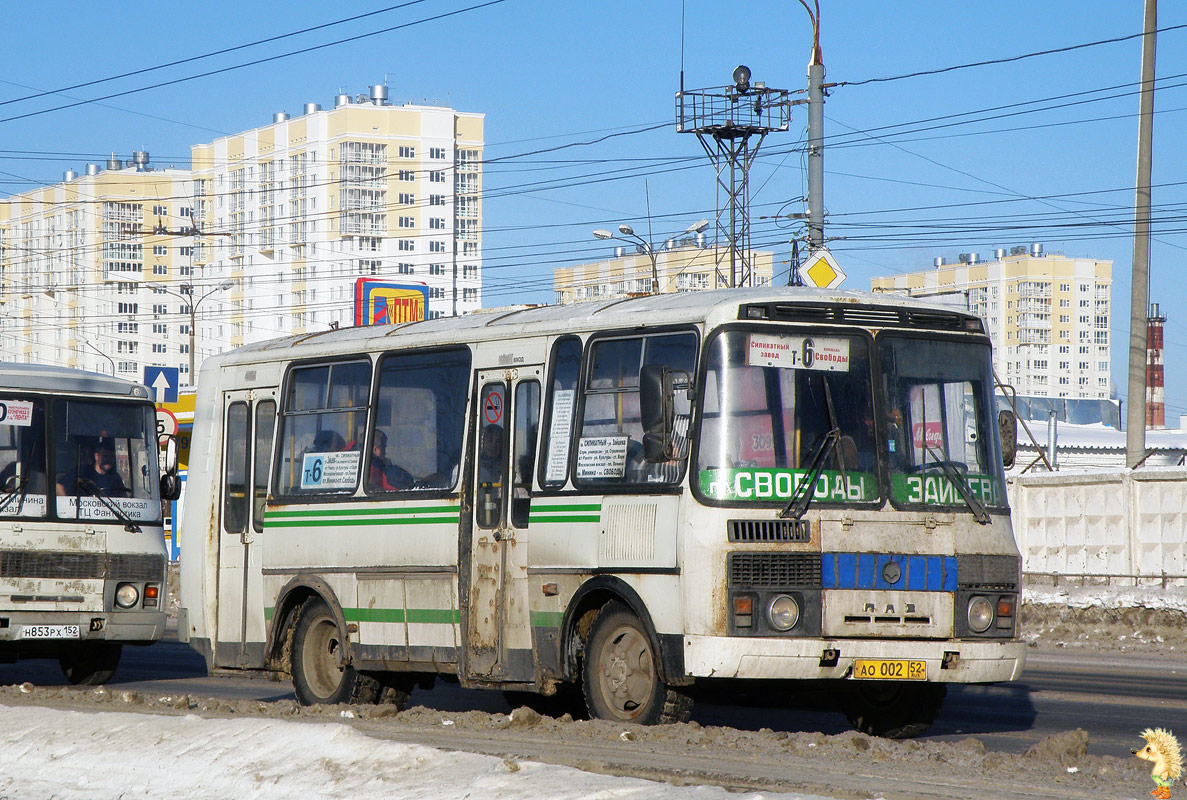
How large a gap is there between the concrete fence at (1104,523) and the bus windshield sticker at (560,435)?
47.8 ft

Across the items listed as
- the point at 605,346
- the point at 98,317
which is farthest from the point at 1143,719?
the point at 98,317

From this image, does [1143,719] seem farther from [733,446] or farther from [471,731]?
[471,731]

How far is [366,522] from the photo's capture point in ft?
38.7

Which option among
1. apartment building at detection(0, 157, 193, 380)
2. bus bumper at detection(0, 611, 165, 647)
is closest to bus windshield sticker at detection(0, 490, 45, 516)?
bus bumper at detection(0, 611, 165, 647)

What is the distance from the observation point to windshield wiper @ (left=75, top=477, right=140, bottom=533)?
1527cm

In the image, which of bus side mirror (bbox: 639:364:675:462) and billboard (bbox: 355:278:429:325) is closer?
bus side mirror (bbox: 639:364:675:462)

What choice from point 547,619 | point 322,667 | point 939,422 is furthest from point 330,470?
point 939,422

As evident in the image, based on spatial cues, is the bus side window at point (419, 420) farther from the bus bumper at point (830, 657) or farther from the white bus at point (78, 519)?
the white bus at point (78, 519)

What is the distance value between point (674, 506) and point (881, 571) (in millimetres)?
1254

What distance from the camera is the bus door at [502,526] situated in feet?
34.8

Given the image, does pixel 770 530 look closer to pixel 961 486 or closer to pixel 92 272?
pixel 961 486

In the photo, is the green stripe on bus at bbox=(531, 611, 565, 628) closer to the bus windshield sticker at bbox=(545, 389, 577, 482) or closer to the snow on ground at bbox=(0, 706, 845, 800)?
the bus windshield sticker at bbox=(545, 389, 577, 482)

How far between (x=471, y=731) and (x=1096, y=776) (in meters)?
3.54

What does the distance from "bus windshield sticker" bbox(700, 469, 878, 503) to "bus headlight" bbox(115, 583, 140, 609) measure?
7.90m
